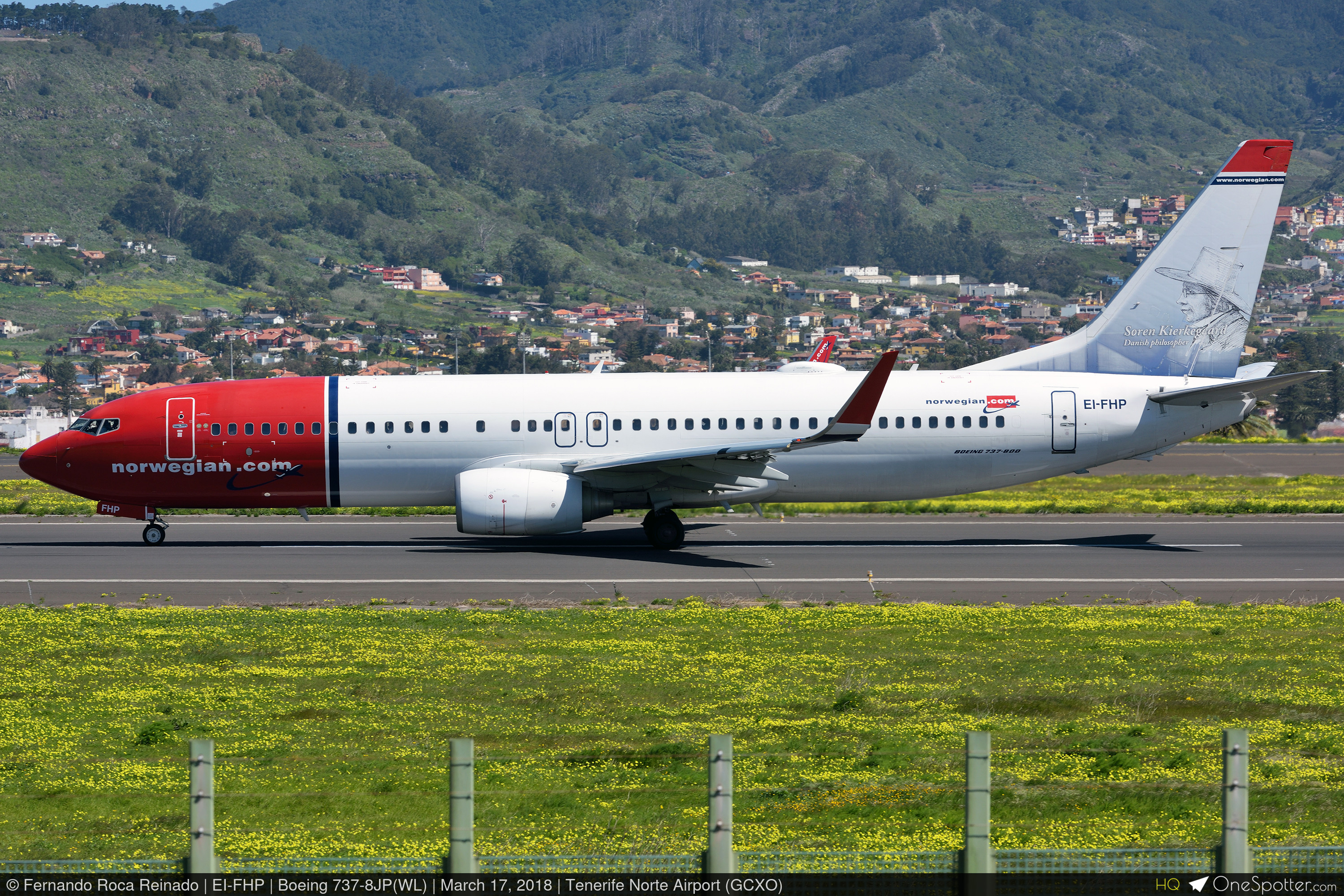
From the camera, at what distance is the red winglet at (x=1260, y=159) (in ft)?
105

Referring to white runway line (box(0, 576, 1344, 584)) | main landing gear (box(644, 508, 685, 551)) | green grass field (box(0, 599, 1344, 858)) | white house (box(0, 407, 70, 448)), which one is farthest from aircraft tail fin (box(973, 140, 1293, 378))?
white house (box(0, 407, 70, 448))

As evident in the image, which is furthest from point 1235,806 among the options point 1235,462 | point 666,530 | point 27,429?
point 27,429

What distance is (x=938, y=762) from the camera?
1250 centimetres

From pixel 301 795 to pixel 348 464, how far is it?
65.7ft

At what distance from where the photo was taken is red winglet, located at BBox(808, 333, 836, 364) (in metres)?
37.6

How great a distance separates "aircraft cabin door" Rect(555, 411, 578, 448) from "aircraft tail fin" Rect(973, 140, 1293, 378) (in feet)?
34.3

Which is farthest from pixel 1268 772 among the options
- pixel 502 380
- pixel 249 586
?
pixel 502 380

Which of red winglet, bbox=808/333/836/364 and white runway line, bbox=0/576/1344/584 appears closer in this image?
white runway line, bbox=0/576/1344/584

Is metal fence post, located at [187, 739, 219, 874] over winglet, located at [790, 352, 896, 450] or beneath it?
beneath

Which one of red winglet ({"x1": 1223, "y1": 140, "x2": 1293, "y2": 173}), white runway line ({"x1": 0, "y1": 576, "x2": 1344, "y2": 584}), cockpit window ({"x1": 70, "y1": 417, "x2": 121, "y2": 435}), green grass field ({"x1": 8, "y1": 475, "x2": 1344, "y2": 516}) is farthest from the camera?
green grass field ({"x1": 8, "y1": 475, "x2": 1344, "y2": 516})

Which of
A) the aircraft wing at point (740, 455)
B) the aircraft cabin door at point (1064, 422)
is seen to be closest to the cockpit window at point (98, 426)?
the aircraft wing at point (740, 455)
